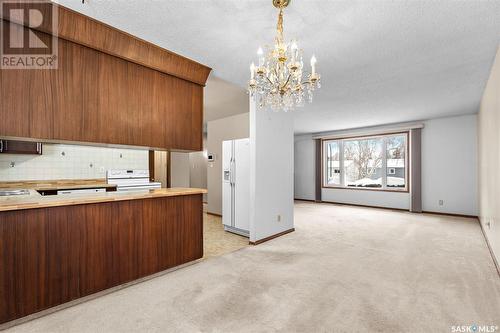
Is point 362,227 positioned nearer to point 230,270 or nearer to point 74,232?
point 230,270

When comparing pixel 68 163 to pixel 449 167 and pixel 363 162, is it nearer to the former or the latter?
pixel 363 162

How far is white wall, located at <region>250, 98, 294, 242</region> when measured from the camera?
3812 millimetres

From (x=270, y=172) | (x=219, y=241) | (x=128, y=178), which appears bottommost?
(x=219, y=241)

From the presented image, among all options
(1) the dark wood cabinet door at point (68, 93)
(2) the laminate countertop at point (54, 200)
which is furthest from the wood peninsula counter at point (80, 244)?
(1) the dark wood cabinet door at point (68, 93)

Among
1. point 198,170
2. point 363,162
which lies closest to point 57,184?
point 198,170

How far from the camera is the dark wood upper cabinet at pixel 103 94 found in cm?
202

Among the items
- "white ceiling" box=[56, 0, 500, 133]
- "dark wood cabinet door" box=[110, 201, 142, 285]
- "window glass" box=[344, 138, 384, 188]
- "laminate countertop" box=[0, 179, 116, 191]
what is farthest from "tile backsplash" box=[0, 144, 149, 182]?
"window glass" box=[344, 138, 384, 188]

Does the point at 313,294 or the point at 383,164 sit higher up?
the point at 383,164

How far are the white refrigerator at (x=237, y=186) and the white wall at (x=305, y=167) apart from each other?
472cm

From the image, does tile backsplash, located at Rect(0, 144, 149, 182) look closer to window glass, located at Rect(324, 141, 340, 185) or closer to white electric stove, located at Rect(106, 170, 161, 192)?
white electric stove, located at Rect(106, 170, 161, 192)

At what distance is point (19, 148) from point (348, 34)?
4461 mm

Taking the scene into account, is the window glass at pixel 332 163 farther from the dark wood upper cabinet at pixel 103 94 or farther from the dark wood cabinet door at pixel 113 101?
the dark wood cabinet door at pixel 113 101

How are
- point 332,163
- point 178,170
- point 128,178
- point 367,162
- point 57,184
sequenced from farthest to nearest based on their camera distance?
1. point 332,163
2. point 367,162
3. point 178,170
4. point 128,178
5. point 57,184

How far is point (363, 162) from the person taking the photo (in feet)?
24.7
